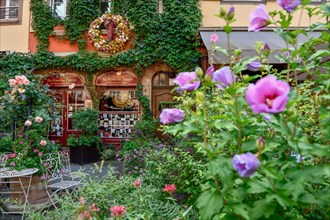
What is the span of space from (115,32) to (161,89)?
240cm

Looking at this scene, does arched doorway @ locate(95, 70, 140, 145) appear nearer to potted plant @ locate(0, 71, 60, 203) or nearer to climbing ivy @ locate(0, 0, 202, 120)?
climbing ivy @ locate(0, 0, 202, 120)

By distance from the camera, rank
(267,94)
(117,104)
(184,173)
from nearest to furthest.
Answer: (267,94) → (184,173) → (117,104)

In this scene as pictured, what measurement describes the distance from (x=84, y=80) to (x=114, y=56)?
1.33m

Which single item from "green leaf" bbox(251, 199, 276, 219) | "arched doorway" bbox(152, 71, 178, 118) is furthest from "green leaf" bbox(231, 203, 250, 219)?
"arched doorway" bbox(152, 71, 178, 118)

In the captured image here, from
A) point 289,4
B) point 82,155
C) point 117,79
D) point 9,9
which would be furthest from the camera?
point 9,9

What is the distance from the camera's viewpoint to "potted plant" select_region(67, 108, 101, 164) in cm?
810

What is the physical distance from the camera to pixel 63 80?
958cm

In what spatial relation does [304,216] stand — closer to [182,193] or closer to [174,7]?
[182,193]

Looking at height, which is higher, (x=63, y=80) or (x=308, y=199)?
(x=63, y=80)

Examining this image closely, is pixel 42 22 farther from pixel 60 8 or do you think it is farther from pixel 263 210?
pixel 263 210

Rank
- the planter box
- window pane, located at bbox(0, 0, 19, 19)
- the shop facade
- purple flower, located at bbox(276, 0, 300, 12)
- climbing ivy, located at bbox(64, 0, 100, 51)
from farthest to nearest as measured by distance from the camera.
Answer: window pane, located at bbox(0, 0, 19, 19), the shop facade, climbing ivy, located at bbox(64, 0, 100, 51), the planter box, purple flower, located at bbox(276, 0, 300, 12)

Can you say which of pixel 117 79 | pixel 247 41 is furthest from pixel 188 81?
pixel 117 79

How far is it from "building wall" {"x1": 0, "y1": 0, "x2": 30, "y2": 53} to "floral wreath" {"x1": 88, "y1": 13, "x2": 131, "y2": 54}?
2.33 metres

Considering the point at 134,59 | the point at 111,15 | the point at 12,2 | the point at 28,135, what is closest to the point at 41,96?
the point at 28,135
